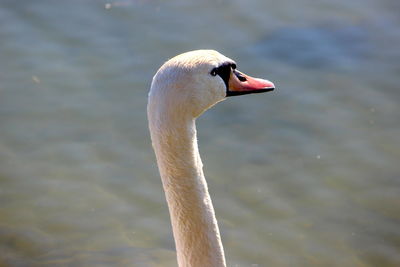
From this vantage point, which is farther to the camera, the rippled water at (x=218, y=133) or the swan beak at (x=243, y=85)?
the rippled water at (x=218, y=133)

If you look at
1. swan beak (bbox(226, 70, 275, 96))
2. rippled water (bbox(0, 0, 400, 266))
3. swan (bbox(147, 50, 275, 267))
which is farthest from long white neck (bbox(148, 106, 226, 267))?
rippled water (bbox(0, 0, 400, 266))

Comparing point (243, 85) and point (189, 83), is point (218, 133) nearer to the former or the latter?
point (243, 85)

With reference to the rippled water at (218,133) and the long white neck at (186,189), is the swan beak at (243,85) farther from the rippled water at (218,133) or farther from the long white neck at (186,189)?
the rippled water at (218,133)

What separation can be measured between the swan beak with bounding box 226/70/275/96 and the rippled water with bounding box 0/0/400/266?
1.91 meters

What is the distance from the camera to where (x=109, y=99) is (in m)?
8.18

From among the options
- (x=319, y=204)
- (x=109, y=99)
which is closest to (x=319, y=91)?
(x=319, y=204)

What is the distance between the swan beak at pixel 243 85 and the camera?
495 centimetres

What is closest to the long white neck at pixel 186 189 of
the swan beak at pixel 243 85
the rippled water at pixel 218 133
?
the swan beak at pixel 243 85

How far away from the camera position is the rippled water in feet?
22.0

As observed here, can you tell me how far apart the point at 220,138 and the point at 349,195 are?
55.5 inches

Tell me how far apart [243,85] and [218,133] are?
268 centimetres

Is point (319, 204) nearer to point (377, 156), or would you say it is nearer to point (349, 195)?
point (349, 195)

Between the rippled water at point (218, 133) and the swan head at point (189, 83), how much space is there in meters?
2.22

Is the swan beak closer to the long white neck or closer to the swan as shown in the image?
the swan
